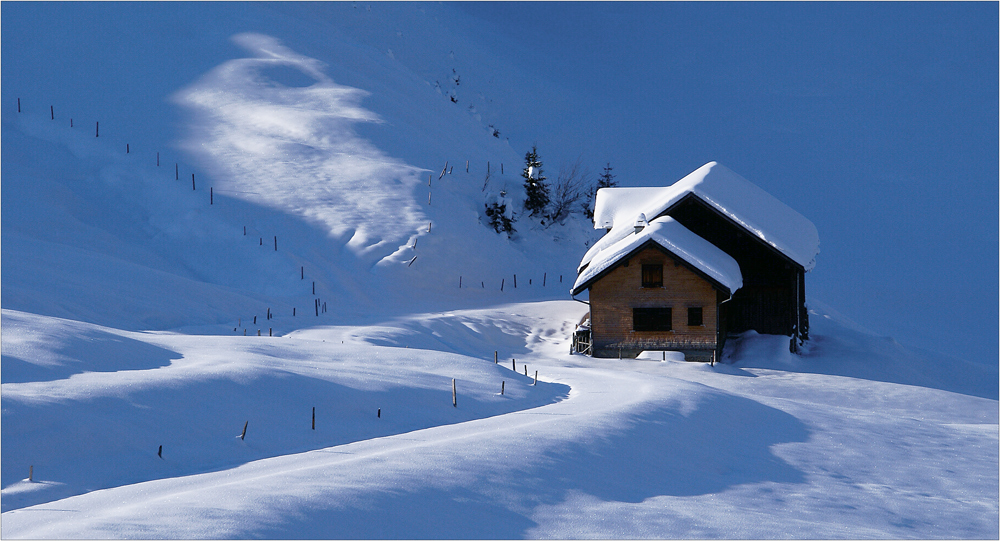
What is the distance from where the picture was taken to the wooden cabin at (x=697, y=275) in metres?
28.7

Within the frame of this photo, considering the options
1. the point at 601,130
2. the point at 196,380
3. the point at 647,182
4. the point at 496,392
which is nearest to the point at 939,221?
the point at 647,182

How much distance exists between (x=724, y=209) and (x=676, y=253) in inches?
119

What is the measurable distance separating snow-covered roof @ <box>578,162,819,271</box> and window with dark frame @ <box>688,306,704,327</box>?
3376 mm

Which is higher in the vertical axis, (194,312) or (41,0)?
(41,0)

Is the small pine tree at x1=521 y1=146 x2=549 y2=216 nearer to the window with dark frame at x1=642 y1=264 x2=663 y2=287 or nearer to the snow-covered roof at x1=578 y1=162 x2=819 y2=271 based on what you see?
the snow-covered roof at x1=578 y1=162 x2=819 y2=271

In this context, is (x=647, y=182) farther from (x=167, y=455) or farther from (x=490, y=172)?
(x=167, y=455)

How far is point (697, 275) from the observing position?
94.0 feet

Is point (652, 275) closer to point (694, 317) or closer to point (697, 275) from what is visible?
point (697, 275)

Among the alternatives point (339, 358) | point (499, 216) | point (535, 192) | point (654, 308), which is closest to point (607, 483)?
point (339, 358)

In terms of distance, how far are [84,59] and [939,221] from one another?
7225cm

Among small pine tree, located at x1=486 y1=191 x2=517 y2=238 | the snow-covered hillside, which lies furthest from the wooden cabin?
small pine tree, located at x1=486 y1=191 x2=517 y2=238

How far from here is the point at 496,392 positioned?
56.4 feet

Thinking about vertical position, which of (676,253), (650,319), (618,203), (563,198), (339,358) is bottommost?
(339,358)

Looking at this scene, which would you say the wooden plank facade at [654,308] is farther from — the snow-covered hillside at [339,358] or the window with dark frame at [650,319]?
the snow-covered hillside at [339,358]
